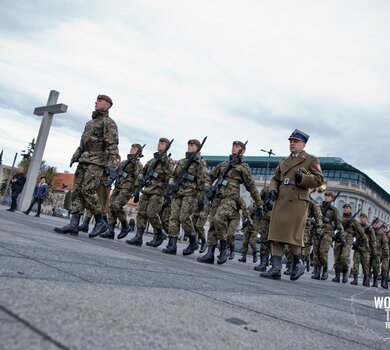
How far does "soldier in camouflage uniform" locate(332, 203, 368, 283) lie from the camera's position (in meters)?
13.0

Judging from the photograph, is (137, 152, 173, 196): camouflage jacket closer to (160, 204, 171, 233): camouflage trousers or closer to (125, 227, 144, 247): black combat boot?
(125, 227, 144, 247): black combat boot

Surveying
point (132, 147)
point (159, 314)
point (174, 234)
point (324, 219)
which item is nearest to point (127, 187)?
point (132, 147)

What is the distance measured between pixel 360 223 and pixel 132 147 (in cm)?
832

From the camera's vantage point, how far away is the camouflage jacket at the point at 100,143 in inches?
266

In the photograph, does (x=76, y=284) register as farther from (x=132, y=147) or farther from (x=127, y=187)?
(x=132, y=147)

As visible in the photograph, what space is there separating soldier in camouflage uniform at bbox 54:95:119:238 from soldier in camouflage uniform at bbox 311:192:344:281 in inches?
277

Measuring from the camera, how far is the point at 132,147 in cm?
1017

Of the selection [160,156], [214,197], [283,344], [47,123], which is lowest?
[283,344]

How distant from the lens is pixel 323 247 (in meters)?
11.8

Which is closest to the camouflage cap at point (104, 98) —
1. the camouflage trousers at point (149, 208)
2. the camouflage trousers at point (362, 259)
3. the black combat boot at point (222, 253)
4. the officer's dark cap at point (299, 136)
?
the camouflage trousers at point (149, 208)

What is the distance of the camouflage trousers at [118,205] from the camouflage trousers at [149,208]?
2.12 feet

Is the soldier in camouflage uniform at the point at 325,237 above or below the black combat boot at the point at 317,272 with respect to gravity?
above

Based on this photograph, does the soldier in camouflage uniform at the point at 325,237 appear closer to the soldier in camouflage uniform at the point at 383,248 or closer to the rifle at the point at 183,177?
the soldier in camouflage uniform at the point at 383,248

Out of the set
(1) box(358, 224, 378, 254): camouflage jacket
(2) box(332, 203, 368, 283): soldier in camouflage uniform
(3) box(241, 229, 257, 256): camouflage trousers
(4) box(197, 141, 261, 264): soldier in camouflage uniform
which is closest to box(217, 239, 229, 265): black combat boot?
(4) box(197, 141, 261, 264): soldier in camouflage uniform
